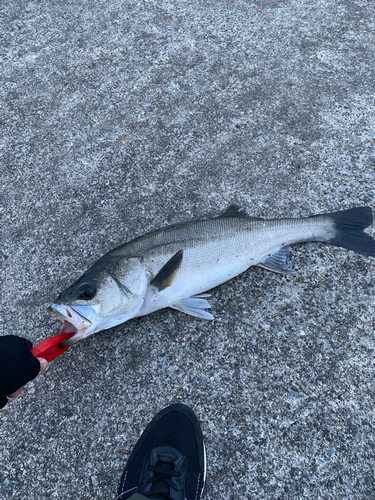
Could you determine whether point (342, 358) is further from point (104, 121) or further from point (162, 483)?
point (104, 121)

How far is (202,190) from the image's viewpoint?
3.67m

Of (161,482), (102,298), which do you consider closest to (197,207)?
(102,298)

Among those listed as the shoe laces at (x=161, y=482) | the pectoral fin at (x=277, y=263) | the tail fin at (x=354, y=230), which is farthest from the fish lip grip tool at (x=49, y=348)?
the tail fin at (x=354, y=230)

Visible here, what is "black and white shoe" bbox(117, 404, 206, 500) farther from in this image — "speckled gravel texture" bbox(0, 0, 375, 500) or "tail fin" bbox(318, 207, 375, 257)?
"tail fin" bbox(318, 207, 375, 257)

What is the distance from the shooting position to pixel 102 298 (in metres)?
2.63

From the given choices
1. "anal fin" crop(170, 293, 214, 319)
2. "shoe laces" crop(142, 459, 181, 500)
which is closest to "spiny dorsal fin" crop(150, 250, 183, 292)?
"anal fin" crop(170, 293, 214, 319)

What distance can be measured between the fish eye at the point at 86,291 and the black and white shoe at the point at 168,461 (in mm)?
1016

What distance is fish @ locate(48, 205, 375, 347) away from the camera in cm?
263

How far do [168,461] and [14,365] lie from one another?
4.24 ft

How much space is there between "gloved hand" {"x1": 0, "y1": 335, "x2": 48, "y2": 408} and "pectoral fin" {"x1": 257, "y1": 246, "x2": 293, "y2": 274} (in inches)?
75.7

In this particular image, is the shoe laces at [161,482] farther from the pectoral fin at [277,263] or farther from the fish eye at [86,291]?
the pectoral fin at [277,263]

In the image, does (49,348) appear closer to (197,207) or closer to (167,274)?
(167,274)

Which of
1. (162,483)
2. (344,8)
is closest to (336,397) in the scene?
(162,483)

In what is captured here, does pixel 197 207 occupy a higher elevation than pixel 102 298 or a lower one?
lower
